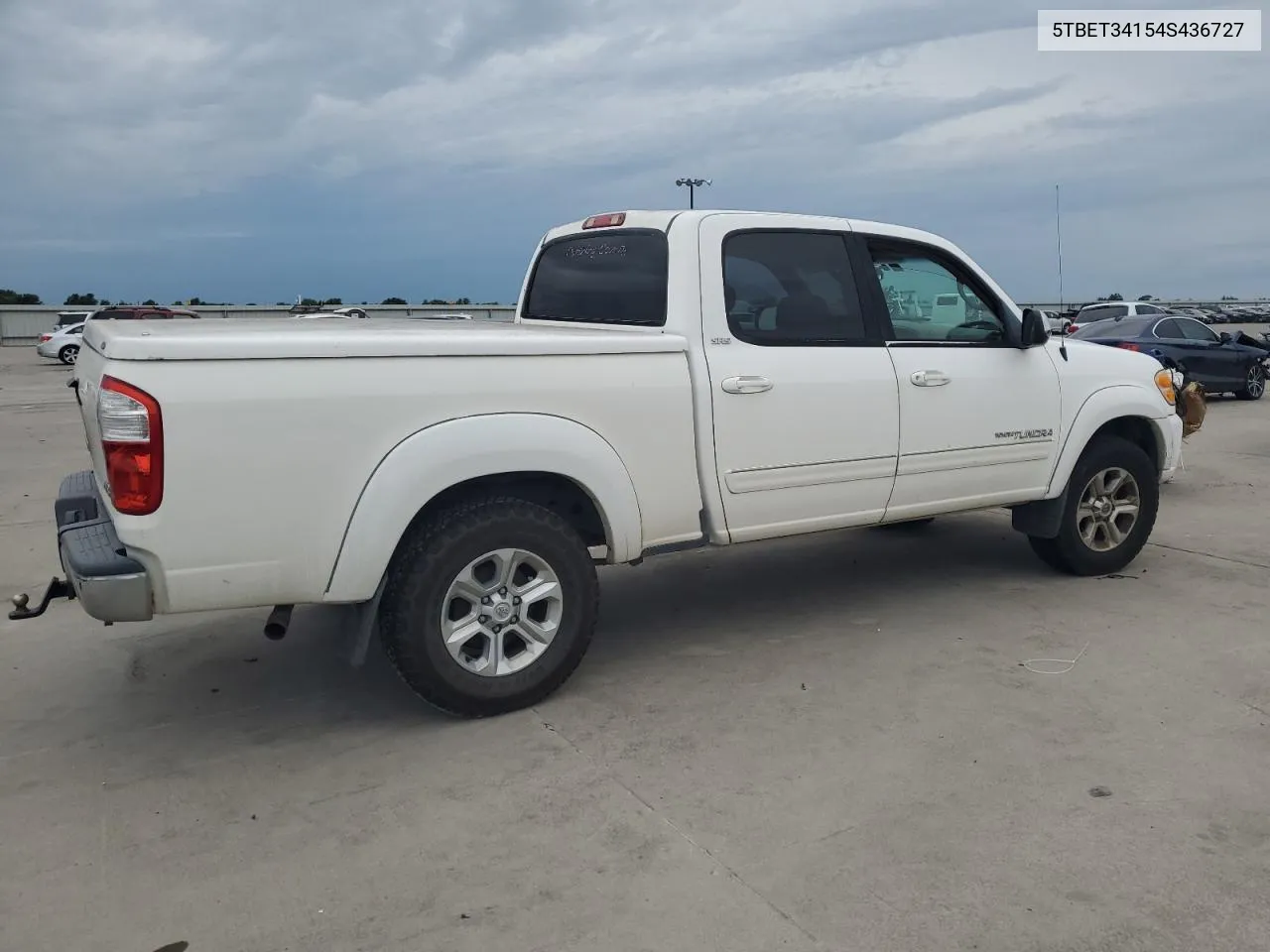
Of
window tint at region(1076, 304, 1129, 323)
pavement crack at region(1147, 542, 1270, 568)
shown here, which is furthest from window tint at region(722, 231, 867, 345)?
window tint at region(1076, 304, 1129, 323)

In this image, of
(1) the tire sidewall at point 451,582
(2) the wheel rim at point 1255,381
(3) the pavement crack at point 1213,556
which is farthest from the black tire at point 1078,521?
(2) the wheel rim at point 1255,381

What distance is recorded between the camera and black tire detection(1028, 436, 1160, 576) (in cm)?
592

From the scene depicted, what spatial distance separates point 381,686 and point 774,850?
83.5 inches

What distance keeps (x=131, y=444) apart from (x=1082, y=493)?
4.81 metres

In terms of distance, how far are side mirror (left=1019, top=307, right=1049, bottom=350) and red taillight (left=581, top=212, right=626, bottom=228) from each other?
83.6 inches

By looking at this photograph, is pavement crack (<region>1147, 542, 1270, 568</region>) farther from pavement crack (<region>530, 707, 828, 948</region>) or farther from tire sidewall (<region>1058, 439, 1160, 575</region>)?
pavement crack (<region>530, 707, 828, 948</region>)

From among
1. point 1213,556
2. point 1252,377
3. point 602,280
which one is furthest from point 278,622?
point 1252,377

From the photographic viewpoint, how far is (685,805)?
3477 mm

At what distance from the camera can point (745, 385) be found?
456cm

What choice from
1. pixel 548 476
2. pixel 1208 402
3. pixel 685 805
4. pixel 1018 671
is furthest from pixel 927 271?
pixel 1208 402

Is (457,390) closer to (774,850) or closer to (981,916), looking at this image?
(774,850)

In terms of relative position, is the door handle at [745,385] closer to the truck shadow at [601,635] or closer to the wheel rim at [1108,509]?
the truck shadow at [601,635]

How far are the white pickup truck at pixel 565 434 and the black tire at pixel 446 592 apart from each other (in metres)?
0.01

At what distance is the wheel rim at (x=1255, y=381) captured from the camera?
18656 millimetres
